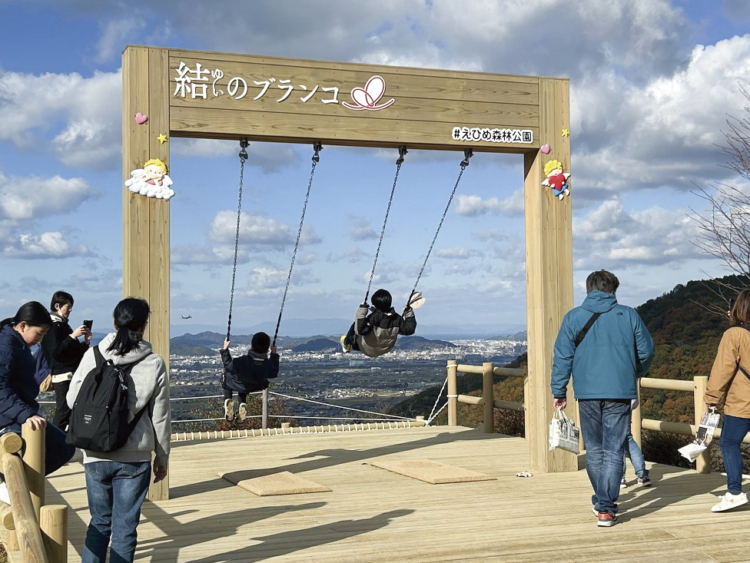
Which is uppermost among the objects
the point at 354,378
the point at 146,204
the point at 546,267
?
the point at 146,204

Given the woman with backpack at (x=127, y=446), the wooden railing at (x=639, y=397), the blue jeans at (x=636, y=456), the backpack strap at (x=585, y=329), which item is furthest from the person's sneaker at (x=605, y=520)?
the woman with backpack at (x=127, y=446)

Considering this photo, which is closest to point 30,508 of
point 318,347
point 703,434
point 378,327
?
point 703,434

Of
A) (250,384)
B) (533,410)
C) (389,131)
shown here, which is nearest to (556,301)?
(533,410)

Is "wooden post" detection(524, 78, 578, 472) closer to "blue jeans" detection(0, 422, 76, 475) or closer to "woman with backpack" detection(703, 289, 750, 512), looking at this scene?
"woman with backpack" detection(703, 289, 750, 512)

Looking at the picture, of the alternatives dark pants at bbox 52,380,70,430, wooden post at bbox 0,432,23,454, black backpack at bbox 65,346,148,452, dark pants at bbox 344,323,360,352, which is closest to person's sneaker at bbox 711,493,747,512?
dark pants at bbox 344,323,360,352

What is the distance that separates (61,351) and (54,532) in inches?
150

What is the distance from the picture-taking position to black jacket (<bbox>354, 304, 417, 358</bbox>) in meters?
9.05

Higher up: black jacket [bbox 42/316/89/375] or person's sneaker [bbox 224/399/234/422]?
black jacket [bbox 42/316/89/375]

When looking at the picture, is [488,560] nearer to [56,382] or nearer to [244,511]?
[244,511]

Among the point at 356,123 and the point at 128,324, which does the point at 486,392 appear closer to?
the point at 356,123

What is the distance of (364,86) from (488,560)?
14.4ft

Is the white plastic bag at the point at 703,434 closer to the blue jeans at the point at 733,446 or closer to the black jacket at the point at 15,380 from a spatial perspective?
the blue jeans at the point at 733,446

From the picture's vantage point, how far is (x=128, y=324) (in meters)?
4.56

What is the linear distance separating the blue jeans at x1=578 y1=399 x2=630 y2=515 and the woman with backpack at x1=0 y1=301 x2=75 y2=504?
3271 millimetres
